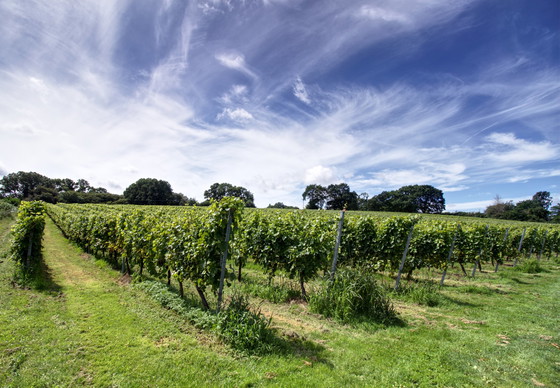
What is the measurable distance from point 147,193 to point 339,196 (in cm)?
6337

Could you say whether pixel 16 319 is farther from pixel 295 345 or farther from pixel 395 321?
pixel 395 321

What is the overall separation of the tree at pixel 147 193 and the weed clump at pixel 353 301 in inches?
3336

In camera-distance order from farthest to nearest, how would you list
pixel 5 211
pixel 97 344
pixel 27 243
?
pixel 5 211 → pixel 27 243 → pixel 97 344

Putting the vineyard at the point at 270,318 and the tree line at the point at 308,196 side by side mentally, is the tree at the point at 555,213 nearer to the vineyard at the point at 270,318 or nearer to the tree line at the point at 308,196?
the tree line at the point at 308,196

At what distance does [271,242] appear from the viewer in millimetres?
8695

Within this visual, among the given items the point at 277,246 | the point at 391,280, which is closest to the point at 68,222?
the point at 277,246

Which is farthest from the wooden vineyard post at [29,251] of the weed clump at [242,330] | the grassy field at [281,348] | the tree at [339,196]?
the tree at [339,196]

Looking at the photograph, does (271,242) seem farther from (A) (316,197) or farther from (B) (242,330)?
(A) (316,197)

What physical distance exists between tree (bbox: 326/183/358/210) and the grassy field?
75.3 m

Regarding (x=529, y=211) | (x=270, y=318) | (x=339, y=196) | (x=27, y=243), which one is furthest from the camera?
(x=339, y=196)

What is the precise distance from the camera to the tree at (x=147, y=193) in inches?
3135

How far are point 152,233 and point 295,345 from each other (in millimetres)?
5686

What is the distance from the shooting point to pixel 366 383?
3.70m

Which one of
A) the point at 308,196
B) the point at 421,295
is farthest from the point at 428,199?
the point at 421,295
